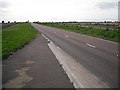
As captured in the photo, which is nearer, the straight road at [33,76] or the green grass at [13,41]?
the straight road at [33,76]

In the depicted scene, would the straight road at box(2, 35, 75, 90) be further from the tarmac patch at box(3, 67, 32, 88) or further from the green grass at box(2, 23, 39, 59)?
the green grass at box(2, 23, 39, 59)

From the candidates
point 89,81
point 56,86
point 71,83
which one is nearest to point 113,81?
point 89,81

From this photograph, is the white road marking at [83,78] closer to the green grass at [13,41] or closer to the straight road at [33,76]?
the straight road at [33,76]

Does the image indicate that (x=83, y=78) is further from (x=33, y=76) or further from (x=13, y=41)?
(x=13, y=41)

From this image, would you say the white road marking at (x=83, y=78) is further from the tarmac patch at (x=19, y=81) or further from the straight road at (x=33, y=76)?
the tarmac patch at (x=19, y=81)

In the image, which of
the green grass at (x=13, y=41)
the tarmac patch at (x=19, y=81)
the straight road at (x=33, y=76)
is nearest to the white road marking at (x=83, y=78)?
the straight road at (x=33, y=76)

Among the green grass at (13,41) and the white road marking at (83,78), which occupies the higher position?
the green grass at (13,41)

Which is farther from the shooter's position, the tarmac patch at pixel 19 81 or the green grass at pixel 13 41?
the green grass at pixel 13 41

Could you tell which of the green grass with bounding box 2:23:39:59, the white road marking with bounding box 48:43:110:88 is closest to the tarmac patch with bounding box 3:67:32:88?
the white road marking with bounding box 48:43:110:88

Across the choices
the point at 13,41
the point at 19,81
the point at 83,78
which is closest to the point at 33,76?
the point at 19,81

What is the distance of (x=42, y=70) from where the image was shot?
31.3 ft

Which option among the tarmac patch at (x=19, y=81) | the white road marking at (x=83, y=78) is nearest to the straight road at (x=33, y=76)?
the tarmac patch at (x=19, y=81)

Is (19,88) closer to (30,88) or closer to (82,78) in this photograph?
(30,88)

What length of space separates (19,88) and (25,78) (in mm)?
1260
